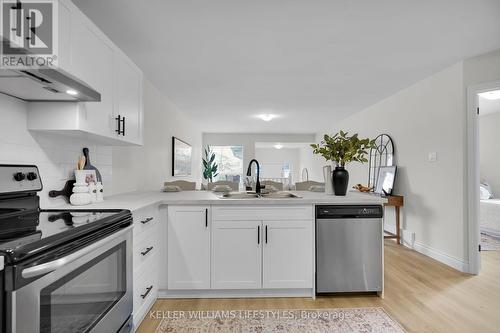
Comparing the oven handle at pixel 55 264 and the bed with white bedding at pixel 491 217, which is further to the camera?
the bed with white bedding at pixel 491 217

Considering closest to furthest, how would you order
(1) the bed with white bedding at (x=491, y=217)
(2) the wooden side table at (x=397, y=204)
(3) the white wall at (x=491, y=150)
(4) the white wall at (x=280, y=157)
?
(2) the wooden side table at (x=397, y=204) → (1) the bed with white bedding at (x=491, y=217) → (3) the white wall at (x=491, y=150) → (4) the white wall at (x=280, y=157)

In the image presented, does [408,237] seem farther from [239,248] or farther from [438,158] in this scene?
[239,248]

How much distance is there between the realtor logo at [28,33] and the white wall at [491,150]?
7.54 metres

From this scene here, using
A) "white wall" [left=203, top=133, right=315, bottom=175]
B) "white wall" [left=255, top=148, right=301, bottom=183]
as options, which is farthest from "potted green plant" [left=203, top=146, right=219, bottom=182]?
"white wall" [left=255, top=148, right=301, bottom=183]

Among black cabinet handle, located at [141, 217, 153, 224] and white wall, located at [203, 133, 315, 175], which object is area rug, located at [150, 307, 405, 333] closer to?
black cabinet handle, located at [141, 217, 153, 224]

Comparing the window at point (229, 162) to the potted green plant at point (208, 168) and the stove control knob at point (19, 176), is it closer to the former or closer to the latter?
the potted green plant at point (208, 168)

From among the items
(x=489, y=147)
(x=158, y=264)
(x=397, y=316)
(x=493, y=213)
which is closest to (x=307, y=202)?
(x=397, y=316)

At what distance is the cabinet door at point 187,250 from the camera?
2.37 m

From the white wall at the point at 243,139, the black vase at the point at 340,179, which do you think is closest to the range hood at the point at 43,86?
the black vase at the point at 340,179

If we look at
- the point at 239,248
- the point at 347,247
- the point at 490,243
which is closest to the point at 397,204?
the point at 490,243

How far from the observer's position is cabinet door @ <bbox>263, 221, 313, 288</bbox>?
2.38 m

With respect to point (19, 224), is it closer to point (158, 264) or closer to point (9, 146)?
point (9, 146)

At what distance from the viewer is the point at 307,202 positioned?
2.38 m

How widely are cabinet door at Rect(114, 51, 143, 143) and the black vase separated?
1897 millimetres
